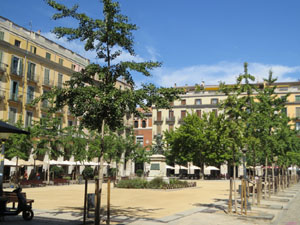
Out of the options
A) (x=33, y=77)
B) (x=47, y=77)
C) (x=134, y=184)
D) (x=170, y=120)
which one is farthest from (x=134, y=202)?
(x=170, y=120)

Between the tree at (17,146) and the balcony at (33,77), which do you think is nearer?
the tree at (17,146)

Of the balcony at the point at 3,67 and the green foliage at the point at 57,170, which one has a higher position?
the balcony at the point at 3,67

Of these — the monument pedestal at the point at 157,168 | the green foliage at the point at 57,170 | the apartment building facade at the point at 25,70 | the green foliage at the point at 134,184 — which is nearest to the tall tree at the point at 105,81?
the green foliage at the point at 134,184

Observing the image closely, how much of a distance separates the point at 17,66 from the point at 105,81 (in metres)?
33.1

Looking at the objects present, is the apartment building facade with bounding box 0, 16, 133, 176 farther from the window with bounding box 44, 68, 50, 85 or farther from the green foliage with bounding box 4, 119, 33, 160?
the green foliage with bounding box 4, 119, 33, 160

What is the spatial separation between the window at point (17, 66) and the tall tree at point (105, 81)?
1246 inches

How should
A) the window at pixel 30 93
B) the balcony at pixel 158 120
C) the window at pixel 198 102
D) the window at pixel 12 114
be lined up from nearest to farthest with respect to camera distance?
the window at pixel 12 114, the window at pixel 30 93, the window at pixel 198 102, the balcony at pixel 158 120

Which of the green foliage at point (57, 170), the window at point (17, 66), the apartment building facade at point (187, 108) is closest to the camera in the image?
the green foliage at point (57, 170)

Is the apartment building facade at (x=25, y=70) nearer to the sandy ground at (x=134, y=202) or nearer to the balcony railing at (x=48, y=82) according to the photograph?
the balcony railing at (x=48, y=82)

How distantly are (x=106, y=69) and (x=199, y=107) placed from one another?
60.4 m

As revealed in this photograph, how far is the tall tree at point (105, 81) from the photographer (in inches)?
381

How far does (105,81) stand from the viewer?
10414mm

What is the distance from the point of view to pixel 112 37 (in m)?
10.2

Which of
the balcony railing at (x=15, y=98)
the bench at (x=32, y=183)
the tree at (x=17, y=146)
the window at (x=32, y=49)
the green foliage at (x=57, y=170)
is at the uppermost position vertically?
the window at (x=32, y=49)
